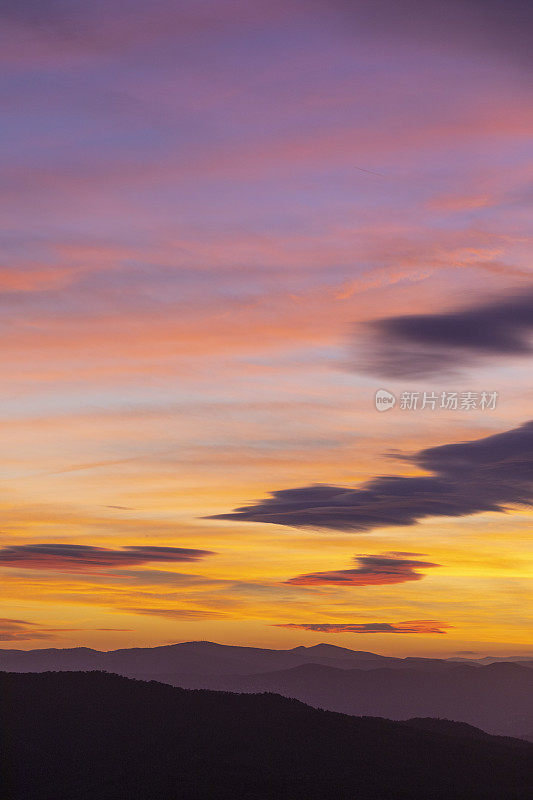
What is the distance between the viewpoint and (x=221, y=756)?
558ft

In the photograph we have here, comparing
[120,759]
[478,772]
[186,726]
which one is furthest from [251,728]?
[478,772]

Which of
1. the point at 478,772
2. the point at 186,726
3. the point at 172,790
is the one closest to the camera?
the point at 172,790

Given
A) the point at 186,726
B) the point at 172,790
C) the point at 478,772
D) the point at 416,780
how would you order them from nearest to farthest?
1. the point at 172,790
2. the point at 416,780
3. the point at 478,772
4. the point at 186,726

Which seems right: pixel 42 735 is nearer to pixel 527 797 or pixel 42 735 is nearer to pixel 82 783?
pixel 82 783

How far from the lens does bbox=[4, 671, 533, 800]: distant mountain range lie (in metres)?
149

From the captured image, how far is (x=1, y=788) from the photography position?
150m

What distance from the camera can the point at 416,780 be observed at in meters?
159

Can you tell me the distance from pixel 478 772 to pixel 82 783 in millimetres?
70433

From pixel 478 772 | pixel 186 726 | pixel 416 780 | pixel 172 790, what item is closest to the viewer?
pixel 172 790

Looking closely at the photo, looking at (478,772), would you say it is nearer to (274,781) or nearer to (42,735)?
(274,781)

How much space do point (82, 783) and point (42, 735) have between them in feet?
92.9

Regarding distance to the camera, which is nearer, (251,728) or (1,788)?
(1,788)

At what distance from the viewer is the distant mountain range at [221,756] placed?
149125mm

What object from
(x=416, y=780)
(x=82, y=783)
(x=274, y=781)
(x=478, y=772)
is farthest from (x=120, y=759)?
(x=478, y=772)
